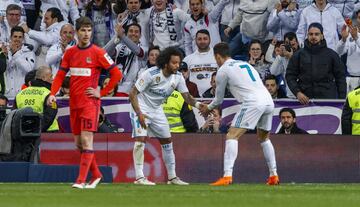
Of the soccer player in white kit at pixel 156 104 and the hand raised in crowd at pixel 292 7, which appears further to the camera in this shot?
the hand raised in crowd at pixel 292 7

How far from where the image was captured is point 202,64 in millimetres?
23766

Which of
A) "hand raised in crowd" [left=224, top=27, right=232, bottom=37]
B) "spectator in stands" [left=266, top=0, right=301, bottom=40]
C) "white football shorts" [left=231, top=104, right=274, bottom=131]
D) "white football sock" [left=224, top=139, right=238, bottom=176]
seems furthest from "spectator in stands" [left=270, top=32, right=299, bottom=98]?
"white football sock" [left=224, top=139, right=238, bottom=176]

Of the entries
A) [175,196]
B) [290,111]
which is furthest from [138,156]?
[175,196]

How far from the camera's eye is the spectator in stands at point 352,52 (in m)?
23.2

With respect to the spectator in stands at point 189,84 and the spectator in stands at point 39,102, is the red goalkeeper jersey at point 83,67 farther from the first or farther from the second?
the spectator in stands at point 189,84

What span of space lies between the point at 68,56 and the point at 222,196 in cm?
358

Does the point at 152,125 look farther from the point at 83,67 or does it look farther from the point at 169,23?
the point at 169,23

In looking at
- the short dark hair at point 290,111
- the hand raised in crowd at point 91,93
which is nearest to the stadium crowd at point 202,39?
the short dark hair at point 290,111

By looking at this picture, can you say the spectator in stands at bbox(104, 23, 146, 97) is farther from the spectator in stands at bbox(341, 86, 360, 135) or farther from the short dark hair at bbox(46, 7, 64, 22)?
the spectator in stands at bbox(341, 86, 360, 135)

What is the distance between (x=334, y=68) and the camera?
2211cm

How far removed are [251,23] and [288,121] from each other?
10.8 feet

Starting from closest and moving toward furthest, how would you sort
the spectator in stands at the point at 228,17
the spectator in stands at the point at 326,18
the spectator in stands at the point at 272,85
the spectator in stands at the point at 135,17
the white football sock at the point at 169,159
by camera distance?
the white football sock at the point at 169,159 → the spectator in stands at the point at 272,85 → the spectator in stands at the point at 326,18 → the spectator in stands at the point at 228,17 → the spectator in stands at the point at 135,17

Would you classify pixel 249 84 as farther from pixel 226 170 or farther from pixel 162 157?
pixel 162 157

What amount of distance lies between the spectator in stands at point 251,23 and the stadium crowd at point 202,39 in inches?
0.8
